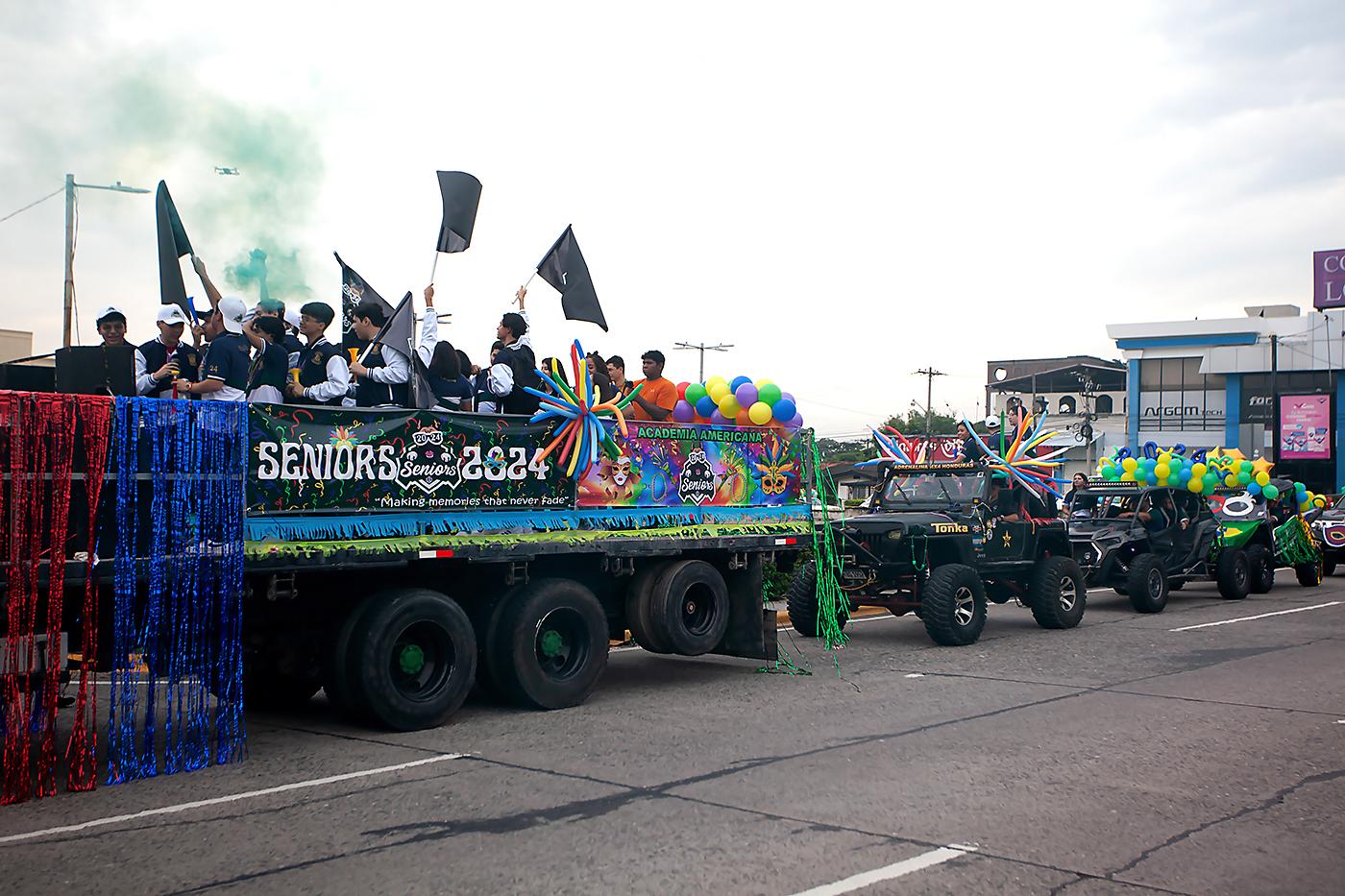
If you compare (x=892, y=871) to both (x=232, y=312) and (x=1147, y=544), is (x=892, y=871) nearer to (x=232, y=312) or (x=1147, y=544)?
Result: (x=232, y=312)

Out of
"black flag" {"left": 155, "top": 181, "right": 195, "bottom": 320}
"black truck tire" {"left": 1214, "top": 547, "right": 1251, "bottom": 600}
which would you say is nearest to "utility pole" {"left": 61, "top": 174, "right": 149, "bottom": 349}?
"black flag" {"left": 155, "top": 181, "right": 195, "bottom": 320}

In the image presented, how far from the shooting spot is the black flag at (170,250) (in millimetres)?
9359

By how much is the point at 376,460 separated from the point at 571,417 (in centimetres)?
184

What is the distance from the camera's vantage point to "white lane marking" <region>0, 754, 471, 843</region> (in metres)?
6.15

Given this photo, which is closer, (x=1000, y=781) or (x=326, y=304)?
(x=1000, y=781)

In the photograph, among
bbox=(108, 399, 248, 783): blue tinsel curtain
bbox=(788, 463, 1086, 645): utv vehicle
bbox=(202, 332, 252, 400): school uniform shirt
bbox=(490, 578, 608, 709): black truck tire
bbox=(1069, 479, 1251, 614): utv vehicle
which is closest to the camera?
bbox=(108, 399, 248, 783): blue tinsel curtain

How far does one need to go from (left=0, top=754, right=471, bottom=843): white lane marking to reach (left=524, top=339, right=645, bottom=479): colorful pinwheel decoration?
8.96ft

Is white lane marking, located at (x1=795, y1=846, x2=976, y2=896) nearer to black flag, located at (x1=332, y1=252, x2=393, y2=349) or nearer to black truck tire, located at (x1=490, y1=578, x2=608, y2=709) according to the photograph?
black truck tire, located at (x1=490, y1=578, x2=608, y2=709)

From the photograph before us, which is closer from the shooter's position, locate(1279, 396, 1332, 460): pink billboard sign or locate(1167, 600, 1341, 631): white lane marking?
locate(1167, 600, 1341, 631): white lane marking

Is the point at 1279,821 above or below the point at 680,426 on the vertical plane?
below

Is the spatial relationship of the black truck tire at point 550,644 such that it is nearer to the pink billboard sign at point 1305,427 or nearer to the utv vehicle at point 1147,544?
the utv vehicle at point 1147,544

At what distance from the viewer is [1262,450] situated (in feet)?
163

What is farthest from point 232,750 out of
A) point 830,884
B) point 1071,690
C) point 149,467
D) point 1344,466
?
point 1344,466

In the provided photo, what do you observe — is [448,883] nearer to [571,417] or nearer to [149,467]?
[149,467]
